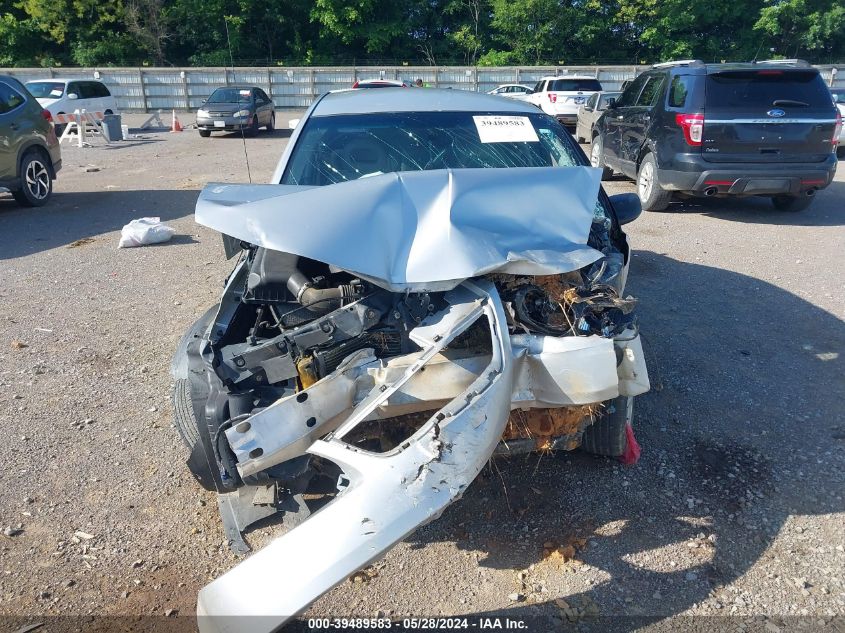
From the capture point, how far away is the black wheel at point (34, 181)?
30.9 ft

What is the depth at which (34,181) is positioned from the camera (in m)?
9.64

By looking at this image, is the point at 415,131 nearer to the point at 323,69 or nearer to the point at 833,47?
the point at 323,69

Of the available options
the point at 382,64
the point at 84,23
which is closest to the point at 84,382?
the point at 382,64

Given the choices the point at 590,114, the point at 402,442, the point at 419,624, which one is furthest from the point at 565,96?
the point at 419,624

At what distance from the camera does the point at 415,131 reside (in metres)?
3.91

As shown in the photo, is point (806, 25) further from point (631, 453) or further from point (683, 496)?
point (683, 496)

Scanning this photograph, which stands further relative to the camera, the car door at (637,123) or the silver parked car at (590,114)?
the silver parked car at (590,114)

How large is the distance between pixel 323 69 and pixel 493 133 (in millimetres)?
26791

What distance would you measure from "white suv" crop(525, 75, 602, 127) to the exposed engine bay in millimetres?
16818

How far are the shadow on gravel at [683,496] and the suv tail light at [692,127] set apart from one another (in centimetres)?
417

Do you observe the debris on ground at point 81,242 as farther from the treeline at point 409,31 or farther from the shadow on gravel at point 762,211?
the treeline at point 409,31

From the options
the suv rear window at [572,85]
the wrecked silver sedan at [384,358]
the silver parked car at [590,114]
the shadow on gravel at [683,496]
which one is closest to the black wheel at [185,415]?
the wrecked silver sedan at [384,358]

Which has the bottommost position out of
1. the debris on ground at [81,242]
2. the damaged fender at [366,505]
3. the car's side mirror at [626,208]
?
the debris on ground at [81,242]

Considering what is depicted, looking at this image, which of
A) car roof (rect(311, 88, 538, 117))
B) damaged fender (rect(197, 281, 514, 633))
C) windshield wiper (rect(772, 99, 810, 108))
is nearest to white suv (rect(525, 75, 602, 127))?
windshield wiper (rect(772, 99, 810, 108))
